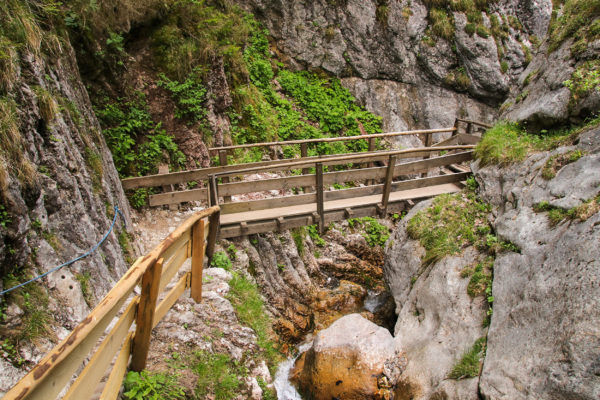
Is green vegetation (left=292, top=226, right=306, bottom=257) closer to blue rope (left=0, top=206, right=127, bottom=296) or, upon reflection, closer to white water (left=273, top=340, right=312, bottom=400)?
white water (left=273, top=340, right=312, bottom=400)

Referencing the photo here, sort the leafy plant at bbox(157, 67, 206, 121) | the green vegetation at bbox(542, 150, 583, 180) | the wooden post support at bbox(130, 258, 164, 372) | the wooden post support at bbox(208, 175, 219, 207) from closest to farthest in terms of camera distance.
Result: the wooden post support at bbox(130, 258, 164, 372)
the green vegetation at bbox(542, 150, 583, 180)
the wooden post support at bbox(208, 175, 219, 207)
the leafy plant at bbox(157, 67, 206, 121)

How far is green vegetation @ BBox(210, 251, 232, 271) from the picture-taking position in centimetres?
662

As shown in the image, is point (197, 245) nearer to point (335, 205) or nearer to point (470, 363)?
point (470, 363)

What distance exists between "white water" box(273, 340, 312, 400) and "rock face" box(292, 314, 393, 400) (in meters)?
0.16

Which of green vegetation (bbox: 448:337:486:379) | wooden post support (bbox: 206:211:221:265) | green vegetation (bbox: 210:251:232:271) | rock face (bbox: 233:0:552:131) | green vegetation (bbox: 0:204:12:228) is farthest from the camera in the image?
rock face (bbox: 233:0:552:131)

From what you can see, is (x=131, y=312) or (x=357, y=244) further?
(x=357, y=244)

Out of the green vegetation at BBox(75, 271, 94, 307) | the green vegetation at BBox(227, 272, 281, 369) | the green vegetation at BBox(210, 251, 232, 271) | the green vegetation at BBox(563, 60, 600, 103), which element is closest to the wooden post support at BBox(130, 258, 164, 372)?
the green vegetation at BBox(75, 271, 94, 307)

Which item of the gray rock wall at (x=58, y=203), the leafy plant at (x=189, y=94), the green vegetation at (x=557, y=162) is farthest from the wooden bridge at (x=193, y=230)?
the green vegetation at (x=557, y=162)

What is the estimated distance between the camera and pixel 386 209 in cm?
809

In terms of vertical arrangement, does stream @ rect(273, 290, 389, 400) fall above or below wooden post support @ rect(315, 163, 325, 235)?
below

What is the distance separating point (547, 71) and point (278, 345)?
318 inches

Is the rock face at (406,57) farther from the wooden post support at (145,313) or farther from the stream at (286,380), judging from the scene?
the wooden post support at (145,313)

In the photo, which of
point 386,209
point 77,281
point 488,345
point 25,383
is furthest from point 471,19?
point 25,383

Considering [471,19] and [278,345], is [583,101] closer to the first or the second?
[278,345]
